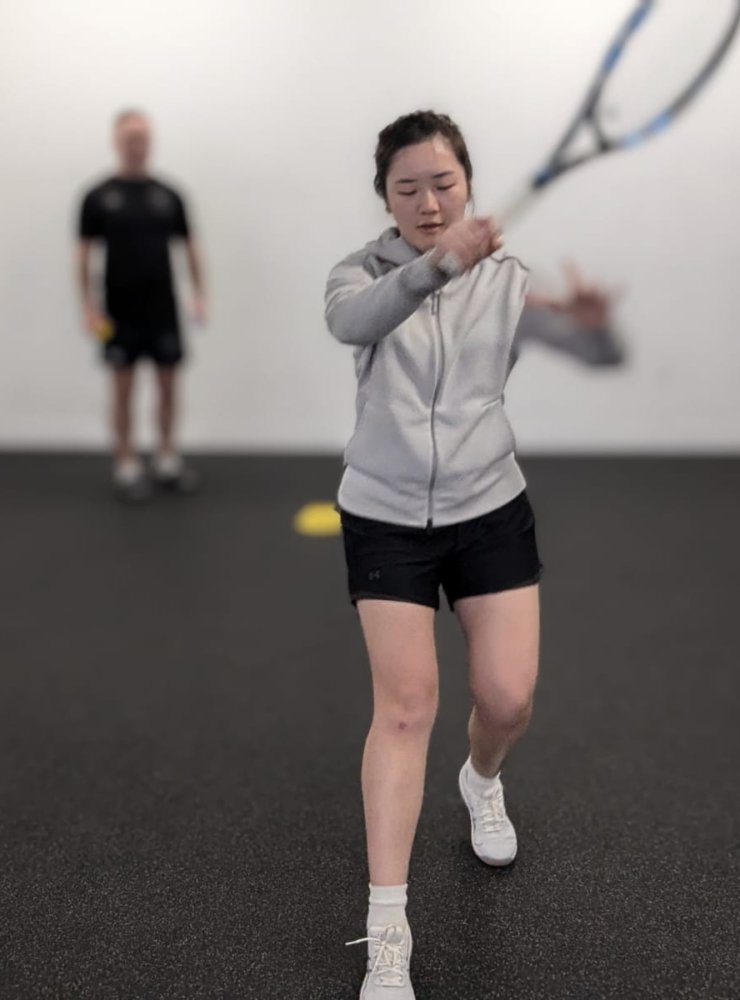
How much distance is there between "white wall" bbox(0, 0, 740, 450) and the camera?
414cm

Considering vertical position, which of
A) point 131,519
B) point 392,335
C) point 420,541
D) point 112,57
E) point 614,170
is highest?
point 112,57

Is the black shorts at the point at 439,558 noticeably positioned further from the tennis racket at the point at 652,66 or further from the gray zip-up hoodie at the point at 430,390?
the tennis racket at the point at 652,66

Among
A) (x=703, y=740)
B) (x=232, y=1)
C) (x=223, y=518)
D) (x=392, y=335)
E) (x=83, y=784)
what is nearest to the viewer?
(x=392, y=335)

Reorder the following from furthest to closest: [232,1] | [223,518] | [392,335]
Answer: [232,1] < [223,518] < [392,335]

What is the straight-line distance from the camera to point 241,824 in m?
1.83

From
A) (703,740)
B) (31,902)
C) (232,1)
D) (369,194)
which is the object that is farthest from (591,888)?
(232,1)

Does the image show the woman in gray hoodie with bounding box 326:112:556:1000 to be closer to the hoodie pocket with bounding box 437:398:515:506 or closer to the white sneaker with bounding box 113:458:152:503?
the hoodie pocket with bounding box 437:398:515:506

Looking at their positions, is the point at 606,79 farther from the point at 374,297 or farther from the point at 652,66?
the point at 374,297

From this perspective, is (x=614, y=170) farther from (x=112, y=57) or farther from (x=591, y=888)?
(x=591, y=888)

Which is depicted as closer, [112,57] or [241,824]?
[241,824]

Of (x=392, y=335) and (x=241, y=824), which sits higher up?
(x=392, y=335)

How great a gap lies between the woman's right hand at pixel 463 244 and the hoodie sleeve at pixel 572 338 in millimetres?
277

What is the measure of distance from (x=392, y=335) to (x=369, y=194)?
3125 millimetres

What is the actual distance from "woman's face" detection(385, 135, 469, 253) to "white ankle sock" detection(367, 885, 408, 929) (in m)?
0.88
